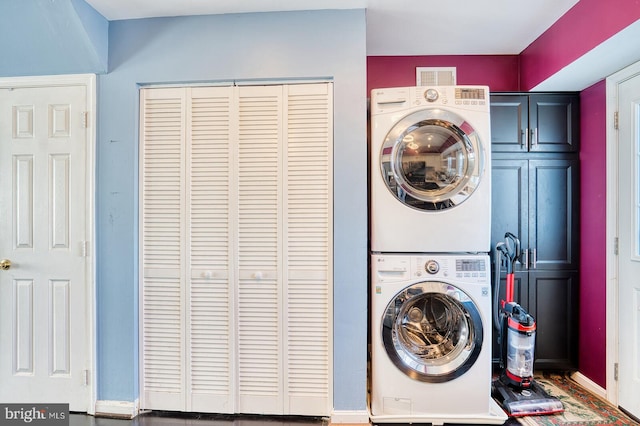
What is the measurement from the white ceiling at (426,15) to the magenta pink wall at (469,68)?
0.41ft

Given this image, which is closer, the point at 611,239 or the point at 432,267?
the point at 432,267

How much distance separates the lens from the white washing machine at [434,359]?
1809 mm

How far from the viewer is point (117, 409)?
1.95 m

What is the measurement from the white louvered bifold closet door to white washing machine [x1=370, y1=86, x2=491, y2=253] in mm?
351

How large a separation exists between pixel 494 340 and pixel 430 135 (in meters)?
1.60

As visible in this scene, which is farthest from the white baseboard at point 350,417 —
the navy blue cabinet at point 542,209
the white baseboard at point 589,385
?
the white baseboard at point 589,385

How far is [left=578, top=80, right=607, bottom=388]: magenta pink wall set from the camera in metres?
2.16

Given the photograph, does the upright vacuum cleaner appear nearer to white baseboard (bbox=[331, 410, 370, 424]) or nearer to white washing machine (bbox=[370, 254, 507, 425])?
white washing machine (bbox=[370, 254, 507, 425])

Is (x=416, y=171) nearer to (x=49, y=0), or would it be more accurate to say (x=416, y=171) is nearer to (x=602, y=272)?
(x=602, y=272)

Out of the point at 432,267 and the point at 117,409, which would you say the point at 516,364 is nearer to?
the point at 432,267

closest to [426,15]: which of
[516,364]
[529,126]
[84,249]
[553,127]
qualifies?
[529,126]

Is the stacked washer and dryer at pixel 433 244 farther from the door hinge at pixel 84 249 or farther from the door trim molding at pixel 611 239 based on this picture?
the door hinge at pixel 84 249

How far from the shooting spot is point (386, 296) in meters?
1.83

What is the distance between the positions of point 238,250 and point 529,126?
7.37 feet
